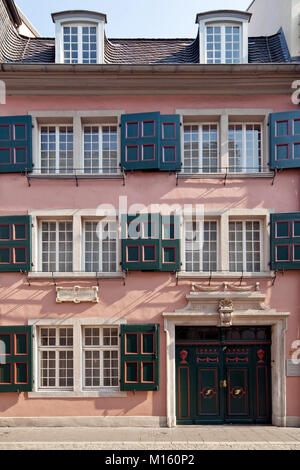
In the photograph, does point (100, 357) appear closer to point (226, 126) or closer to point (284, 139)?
point (226, 126)

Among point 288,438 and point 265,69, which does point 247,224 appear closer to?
point 265,69

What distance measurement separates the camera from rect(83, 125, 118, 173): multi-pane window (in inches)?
494

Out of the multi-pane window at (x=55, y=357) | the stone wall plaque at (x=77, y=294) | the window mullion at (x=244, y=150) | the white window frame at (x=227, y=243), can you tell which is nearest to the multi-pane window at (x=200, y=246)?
the white window frame at (x=227, y=243)

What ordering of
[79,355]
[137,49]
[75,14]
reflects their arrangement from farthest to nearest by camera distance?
1. [137,49]
2. [75,14]
3. [79,355]

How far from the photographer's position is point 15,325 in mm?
11898

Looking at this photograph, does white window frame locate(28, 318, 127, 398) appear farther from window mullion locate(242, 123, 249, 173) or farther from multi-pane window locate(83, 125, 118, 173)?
window mullion locate(242, 123, 249, 173)

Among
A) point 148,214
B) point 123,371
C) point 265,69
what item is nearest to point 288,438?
point 123,371

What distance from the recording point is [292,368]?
11.8m

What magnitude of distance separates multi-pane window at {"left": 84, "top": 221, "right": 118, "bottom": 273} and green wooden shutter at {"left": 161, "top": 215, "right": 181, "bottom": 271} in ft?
4.09

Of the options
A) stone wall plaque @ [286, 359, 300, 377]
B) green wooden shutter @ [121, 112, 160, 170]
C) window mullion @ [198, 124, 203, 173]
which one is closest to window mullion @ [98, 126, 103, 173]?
green wooden shutter @ [121, 112, 160, 170]

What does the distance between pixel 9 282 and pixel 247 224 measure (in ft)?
20.7

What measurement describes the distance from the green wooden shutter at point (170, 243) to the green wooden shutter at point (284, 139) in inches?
114

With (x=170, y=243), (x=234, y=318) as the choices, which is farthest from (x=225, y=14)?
(x=234, y=318)

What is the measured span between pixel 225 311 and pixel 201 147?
435 cm
